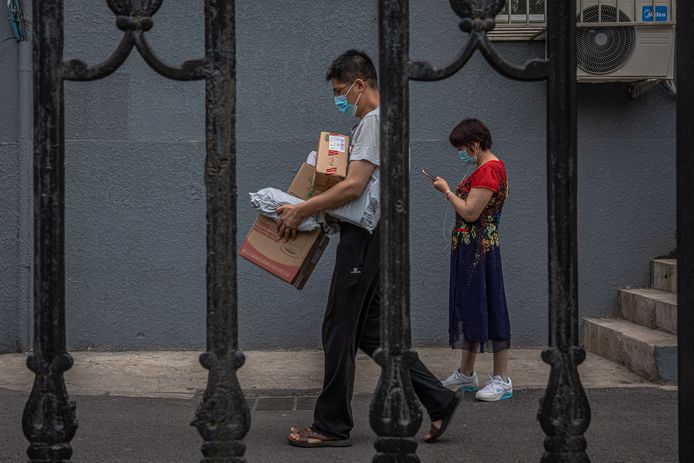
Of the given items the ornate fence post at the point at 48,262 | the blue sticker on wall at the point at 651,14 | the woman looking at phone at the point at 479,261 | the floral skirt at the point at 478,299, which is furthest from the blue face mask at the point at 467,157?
the ornate fence post at the point at 48,262

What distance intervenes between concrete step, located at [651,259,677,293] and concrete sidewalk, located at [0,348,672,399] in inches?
32.2

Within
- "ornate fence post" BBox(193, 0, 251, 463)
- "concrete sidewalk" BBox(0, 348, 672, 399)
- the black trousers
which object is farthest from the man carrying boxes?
"ornate fence post" BBox(193, 0, 251, 463)

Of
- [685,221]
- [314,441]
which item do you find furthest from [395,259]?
[314,441]

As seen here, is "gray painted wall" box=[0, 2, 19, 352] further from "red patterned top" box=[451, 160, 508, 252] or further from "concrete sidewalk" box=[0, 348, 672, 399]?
"red patterned top" box=[451, 160, 508, 252]

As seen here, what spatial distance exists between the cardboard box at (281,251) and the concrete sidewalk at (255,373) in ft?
5.79

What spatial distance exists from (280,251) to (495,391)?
1992mm

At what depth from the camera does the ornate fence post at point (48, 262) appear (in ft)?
6.91

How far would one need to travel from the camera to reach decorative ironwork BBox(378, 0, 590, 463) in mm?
2123

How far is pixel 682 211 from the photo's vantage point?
2098 mm

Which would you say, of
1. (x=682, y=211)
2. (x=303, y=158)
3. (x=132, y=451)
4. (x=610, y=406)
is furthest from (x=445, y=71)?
(x=303, y=158)

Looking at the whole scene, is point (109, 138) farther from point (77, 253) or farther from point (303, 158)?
point (303, 158)

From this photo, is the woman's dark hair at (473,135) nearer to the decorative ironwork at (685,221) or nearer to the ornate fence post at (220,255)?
the decorative ironwork at (685,221)

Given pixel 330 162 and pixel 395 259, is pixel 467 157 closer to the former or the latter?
pixel 330 162

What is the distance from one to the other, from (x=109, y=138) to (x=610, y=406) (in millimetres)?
4413
